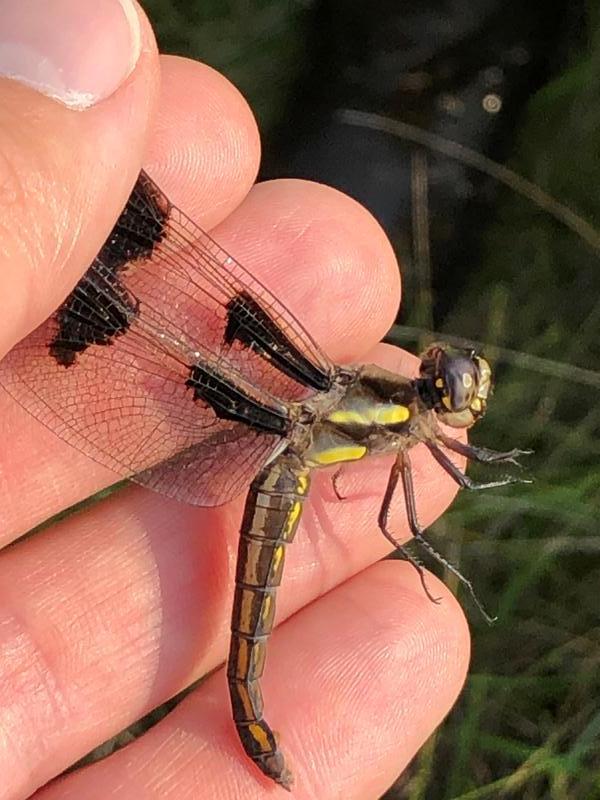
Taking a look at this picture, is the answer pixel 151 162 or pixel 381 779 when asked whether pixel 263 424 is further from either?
pixel 381 779

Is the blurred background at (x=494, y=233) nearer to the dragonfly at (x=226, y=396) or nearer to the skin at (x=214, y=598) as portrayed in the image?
the skin at (x=214, y=598)

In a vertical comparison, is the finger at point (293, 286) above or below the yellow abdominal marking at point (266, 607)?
above

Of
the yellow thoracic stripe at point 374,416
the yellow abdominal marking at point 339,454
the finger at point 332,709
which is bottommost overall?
the finger at point 332,709

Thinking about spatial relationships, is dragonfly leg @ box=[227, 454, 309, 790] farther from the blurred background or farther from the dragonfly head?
the blurred background

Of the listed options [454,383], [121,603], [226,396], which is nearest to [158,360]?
[226,396]

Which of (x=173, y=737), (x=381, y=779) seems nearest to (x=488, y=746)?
(x=381, y=779)

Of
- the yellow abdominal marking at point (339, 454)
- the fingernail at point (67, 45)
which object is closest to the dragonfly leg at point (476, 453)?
the yellow abdominal marking at point (339, 454)

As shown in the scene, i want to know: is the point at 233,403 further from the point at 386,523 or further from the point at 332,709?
the point at 332,709
